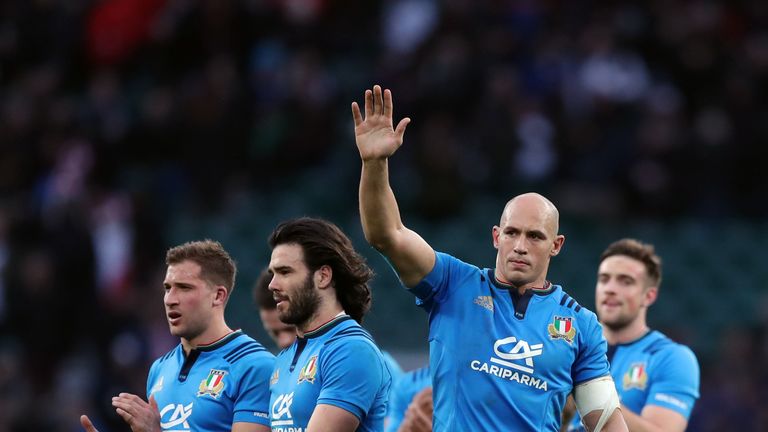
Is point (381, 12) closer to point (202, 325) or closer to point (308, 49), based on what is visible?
point (308, 49)

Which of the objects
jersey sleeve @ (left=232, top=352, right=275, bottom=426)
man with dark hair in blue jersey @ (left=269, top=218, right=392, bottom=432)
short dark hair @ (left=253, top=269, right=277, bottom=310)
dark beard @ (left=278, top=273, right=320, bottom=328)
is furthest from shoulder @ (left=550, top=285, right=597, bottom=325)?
short dark hair @ (left=253, top=269, right=277, bottom=310)

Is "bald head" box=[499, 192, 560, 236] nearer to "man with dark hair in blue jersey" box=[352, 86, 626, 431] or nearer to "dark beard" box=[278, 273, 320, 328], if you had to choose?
"man with dark hair in blue jersey" box=[352, 86, 626, 431]

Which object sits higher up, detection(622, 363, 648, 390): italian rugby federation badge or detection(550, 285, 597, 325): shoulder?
detection(622, 363, 648, 390): italian rugby federation badge

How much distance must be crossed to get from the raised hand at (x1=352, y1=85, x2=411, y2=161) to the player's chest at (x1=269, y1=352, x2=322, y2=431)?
1222 millimetres

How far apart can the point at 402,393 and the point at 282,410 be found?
2393mm

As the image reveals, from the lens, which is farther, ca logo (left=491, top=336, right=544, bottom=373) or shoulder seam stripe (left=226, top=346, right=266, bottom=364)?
shoulder seam stripe (left=226, top=346, right=266, bottom=364)

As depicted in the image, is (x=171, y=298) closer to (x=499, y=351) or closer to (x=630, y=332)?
(x=499, y=351)

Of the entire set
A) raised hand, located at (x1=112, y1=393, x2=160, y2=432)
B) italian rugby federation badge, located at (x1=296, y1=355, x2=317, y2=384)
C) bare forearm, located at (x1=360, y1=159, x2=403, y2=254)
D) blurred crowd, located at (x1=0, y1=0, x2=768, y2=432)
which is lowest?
raised hand, located at (x1=112, y1=393, x2=160, y2=432)

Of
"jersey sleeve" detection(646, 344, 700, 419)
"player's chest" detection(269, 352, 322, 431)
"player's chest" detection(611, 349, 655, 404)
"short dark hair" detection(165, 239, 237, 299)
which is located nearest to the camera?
"player's chest" detection(269, 352, 322, 431)

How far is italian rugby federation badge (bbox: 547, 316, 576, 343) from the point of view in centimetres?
738

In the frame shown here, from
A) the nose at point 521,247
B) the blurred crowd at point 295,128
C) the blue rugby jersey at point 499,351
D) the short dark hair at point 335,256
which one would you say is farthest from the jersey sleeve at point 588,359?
the blurred crowd at point 295,128

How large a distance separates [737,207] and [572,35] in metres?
3.40

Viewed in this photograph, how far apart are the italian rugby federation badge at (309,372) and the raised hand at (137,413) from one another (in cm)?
84

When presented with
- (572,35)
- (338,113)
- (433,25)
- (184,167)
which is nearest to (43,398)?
(184,167)
